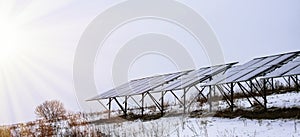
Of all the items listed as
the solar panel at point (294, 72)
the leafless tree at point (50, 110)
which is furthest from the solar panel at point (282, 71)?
the leafless tree at point (50, 110)

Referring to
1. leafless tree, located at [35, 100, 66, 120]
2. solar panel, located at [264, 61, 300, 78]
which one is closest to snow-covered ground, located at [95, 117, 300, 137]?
solar panel, located at [264, 61, 300, 78]

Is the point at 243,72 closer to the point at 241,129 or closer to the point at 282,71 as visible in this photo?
the point at 282,71

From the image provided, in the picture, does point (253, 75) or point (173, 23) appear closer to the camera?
point (253, 75)

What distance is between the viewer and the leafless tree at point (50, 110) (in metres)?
18.4

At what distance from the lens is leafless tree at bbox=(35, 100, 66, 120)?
60.2 ft

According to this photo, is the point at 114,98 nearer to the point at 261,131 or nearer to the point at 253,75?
the point at 253,75

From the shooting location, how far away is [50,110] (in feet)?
62.2

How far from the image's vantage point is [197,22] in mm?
19438

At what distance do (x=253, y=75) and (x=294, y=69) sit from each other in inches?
58.0

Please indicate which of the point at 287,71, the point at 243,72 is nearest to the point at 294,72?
the point at 287,71

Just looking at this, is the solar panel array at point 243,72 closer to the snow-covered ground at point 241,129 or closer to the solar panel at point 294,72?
the solar panel at point 294,72

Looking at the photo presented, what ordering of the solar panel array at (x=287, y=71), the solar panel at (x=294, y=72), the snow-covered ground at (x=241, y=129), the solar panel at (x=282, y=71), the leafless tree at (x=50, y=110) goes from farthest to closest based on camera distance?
1. the leafless tree at (x=50, y=110)
2. the solar panel at (x=282, y=71)
3. the solar panel array at (x=287, y=71)
4. the solar panel at (x=294, y=72)
5. the snow-covered ground at (x=241, y=129)

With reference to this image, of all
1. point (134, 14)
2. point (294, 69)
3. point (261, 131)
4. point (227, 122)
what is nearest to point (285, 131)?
point (261, 131)

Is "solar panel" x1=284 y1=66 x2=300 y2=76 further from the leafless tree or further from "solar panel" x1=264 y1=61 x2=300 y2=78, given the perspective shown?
the leafless tree
